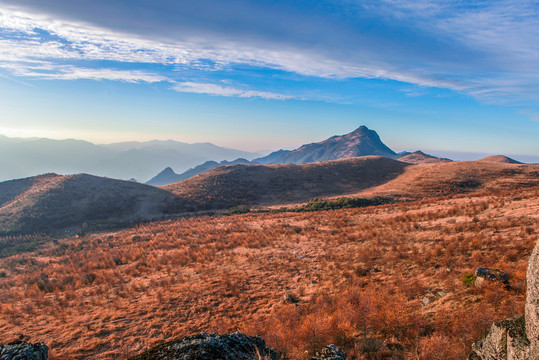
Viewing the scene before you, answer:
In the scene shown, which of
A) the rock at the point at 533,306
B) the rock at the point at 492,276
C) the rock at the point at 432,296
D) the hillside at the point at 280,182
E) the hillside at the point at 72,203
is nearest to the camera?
the rock at the point at 533,306

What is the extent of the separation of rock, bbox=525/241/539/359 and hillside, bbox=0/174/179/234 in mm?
45199

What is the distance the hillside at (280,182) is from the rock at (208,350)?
44822mm

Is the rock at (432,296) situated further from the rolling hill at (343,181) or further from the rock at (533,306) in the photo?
the rolling hill at (343,181)

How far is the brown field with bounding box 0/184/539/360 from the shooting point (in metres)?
5.58

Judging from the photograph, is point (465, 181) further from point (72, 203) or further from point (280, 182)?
point (72, 203)

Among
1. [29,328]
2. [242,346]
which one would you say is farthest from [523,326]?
[29,328]

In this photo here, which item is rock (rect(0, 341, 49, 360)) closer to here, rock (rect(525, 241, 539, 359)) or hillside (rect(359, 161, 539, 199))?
rock (rect(525, 241, 539, 359))

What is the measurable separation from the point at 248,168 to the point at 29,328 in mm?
63752

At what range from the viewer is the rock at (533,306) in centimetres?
307

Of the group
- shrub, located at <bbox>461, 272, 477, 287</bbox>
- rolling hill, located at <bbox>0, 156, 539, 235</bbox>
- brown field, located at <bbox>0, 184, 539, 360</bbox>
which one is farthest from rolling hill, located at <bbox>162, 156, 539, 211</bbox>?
shrub, located at <bbox>461, 272, 477, 287</bbox>

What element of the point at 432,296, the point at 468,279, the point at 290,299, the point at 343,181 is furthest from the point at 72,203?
the point at 343,181

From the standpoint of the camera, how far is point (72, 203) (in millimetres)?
45062

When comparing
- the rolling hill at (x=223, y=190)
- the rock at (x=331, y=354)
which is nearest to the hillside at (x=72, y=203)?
the rolling hill at (x=223, y=190)

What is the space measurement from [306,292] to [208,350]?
634 cm
